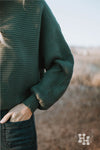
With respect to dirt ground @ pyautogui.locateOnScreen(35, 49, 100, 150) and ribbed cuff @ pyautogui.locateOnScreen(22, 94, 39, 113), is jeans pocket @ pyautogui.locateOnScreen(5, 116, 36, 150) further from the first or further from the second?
dirt ground @ pyautogui.locateOnScreen(35, 49, 100, 150)

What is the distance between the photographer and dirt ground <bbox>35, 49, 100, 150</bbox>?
3672 mm

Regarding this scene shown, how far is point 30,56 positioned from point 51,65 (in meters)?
0.11

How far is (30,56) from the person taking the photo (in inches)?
46.8

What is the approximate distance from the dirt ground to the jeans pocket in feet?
7.97

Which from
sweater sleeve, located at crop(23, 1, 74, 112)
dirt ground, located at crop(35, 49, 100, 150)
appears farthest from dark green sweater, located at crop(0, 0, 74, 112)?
dirt ground, located at crop(35, 49, 100, 150)

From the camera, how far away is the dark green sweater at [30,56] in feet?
3.74

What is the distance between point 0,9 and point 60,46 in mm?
315

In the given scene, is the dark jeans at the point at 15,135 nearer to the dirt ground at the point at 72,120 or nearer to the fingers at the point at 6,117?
the fingers at the point at 6,117

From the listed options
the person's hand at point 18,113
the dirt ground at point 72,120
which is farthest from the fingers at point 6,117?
the dirt ground at point 72,120

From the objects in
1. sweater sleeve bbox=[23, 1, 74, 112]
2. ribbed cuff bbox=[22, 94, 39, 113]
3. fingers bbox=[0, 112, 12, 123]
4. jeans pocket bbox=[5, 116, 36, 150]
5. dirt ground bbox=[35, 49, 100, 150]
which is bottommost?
dirt ground bbox=[35, 49, 100, 150]

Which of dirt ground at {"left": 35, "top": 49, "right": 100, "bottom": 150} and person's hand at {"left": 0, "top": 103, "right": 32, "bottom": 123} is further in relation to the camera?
dirt ground at {"left": 35, "top": 49, "right": 100, "bottom": 150}

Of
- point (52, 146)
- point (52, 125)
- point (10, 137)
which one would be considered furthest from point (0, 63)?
point (52, 125)

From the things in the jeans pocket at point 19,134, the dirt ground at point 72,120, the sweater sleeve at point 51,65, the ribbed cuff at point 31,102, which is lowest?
A: the dirt ground at point 72,120

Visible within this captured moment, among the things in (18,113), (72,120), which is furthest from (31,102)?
(72,120)
